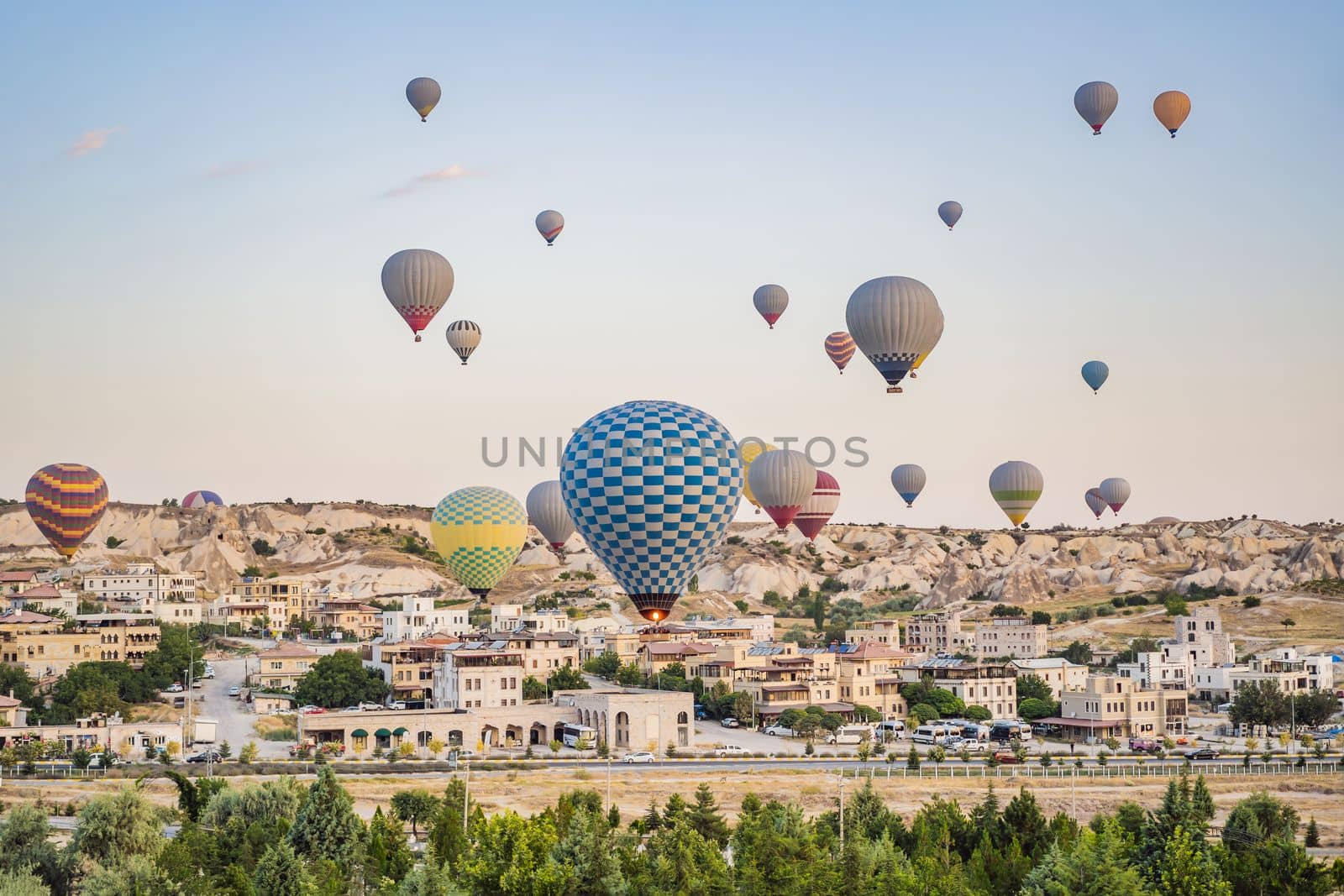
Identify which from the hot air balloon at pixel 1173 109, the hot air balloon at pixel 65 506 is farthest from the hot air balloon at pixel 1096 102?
the hot air balloon at pixel 65 506

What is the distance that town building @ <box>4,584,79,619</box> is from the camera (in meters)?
89.7

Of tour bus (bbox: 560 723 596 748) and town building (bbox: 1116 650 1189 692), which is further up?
town building (bbox: 1116 650 1189 692)

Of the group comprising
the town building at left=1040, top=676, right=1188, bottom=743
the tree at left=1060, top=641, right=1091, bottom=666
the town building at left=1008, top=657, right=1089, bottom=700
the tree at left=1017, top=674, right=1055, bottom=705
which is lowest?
the town building at left=1040, top=676, right=1188, bottom=743

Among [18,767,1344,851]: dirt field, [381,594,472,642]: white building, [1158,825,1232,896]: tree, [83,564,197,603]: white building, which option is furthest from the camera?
[83,564,197,603]: white building

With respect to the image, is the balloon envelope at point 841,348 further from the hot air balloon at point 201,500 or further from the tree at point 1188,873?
the hot air balloon at point 201,500

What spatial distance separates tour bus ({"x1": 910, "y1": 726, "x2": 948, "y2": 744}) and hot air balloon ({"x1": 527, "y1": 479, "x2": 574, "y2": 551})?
1961 centimetres

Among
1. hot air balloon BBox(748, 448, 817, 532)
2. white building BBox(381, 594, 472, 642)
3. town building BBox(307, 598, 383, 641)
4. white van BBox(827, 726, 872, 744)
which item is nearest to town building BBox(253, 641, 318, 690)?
white building BBox(381, 594, 472, 642)

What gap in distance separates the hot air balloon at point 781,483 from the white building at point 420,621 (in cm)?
2642

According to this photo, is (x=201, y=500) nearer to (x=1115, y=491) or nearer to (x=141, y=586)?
(x=141, y=586)

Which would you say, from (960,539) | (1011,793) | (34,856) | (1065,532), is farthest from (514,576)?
(34,856)

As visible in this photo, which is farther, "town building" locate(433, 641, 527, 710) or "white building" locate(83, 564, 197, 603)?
"white building" locate(83, 564, 197, 603)

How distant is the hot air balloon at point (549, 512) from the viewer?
76.9m

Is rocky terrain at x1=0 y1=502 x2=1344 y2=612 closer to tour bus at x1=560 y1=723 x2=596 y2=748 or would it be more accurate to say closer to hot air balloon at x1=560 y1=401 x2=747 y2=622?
tour bus at x1=560 y1=723 x2=596 y2=748

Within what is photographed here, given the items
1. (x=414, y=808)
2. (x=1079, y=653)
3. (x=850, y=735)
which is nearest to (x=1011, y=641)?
(x=1079, y=653)
